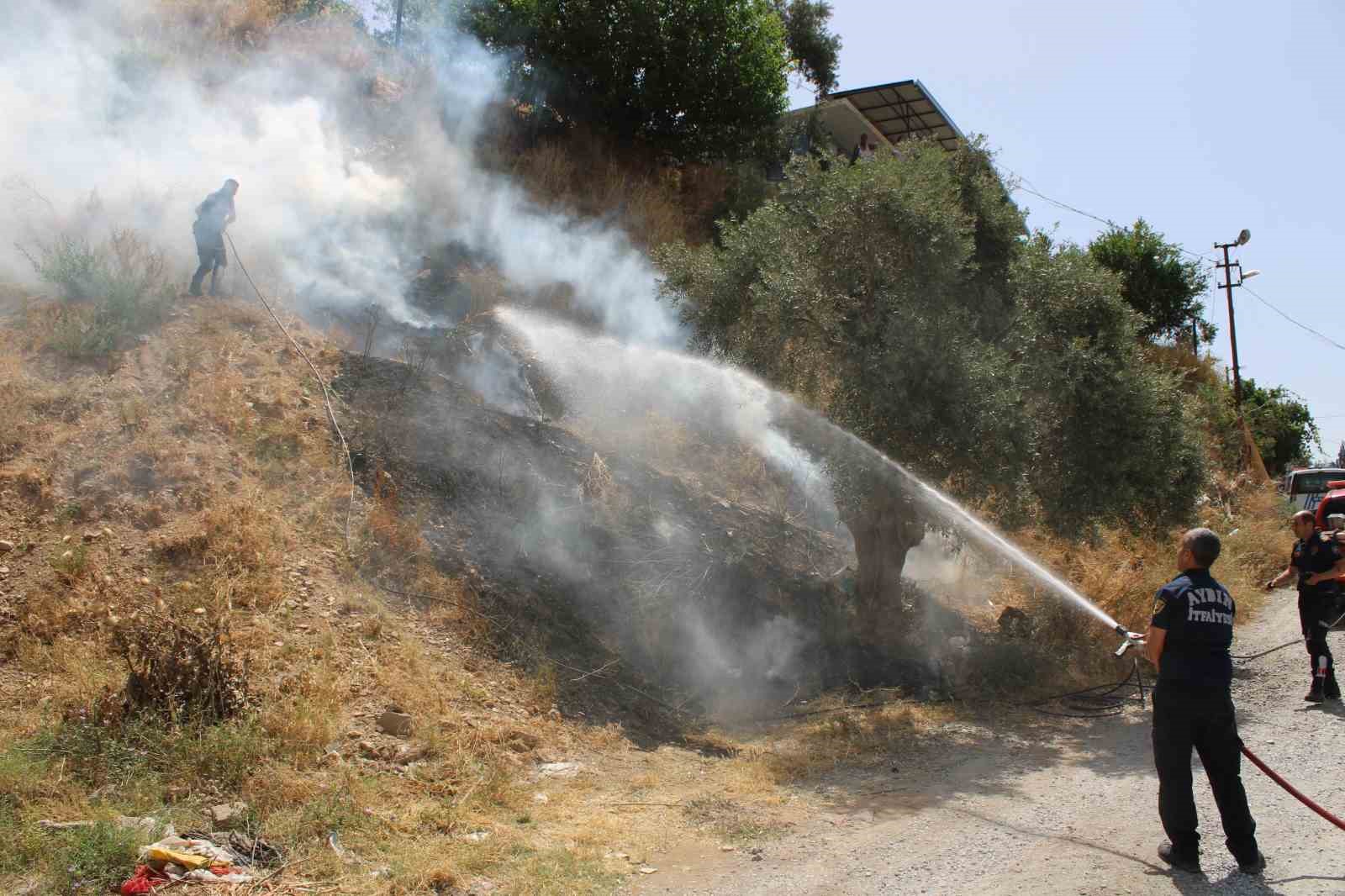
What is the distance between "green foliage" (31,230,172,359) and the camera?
9156 mm

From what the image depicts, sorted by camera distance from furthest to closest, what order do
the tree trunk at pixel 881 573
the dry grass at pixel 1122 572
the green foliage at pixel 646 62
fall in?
the green foliage at pixel 646 62, the dry grass at pixel 1122 572, the tree trunk at pixel 881 573

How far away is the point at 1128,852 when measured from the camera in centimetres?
480

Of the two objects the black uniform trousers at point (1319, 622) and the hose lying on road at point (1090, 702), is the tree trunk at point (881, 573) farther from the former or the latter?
the black uniform trousers at point (1319, 622)

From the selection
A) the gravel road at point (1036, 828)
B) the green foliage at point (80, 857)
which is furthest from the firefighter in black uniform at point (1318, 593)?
the green foliage at point (80, 857)

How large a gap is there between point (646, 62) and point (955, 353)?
13.2m

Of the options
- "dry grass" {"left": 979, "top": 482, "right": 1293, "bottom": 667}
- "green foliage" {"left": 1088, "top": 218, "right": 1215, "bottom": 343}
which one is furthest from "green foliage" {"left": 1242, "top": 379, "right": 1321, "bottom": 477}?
"dry grass" {"left": 979, "top": 482, "right": 1293, "bottom": 667}

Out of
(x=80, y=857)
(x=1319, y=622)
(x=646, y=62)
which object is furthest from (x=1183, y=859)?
(x=646, y=62)

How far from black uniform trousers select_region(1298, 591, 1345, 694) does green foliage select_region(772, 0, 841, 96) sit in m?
22.6

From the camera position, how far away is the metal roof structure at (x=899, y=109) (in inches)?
1020

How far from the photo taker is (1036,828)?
5.36m

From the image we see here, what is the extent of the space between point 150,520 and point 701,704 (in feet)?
16.0

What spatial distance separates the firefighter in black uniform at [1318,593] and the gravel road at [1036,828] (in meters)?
0.22

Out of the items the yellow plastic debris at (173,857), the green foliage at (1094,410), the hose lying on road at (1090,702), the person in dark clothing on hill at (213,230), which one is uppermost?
the person in dark clothing on hill at (213,230)

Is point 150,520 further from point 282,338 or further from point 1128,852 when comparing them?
point 1128,852
